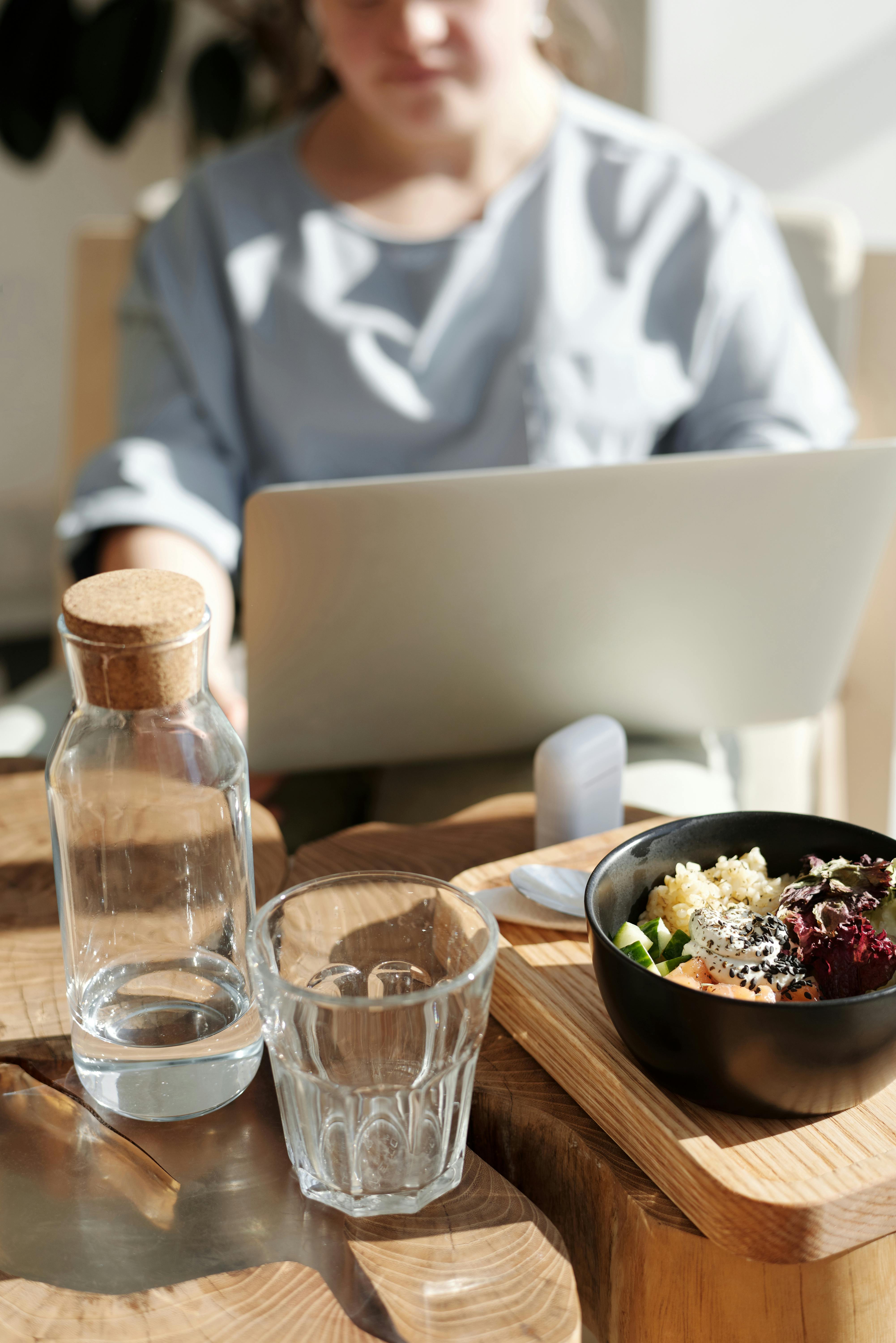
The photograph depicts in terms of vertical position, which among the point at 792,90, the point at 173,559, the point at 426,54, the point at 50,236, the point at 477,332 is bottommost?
the point at 50,236

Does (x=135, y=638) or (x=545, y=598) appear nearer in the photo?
(x=135, y=638)

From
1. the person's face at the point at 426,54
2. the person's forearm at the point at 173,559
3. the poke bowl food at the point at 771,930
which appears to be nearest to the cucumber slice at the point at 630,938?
the poke bowl food at the point at 771,930

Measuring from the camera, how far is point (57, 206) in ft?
7.73

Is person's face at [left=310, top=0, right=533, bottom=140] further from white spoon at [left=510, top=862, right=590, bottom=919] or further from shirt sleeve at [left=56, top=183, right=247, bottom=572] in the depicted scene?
white spoon at [left=510, top=862, right=590, bottom=919]

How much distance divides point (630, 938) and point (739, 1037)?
0.27 ft

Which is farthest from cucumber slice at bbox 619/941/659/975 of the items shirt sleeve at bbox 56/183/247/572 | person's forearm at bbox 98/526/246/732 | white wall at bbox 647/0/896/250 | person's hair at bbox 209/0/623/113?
white wall at bbox 647/0/896/250

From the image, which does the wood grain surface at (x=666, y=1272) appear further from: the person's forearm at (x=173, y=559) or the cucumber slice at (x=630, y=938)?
the person's forearm at (x=173, y=559)

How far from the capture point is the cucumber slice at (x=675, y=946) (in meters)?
0.53

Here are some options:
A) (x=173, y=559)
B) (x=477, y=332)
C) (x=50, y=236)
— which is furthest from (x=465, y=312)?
(x=50, y=236)

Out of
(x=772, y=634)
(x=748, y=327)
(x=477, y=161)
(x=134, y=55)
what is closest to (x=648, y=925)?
(x=772, y=634)

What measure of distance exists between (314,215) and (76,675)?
32.7 inches

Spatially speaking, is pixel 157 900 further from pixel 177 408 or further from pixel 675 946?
pixel 177 408

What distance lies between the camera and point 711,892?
0.55 metres

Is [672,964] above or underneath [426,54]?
underneath
